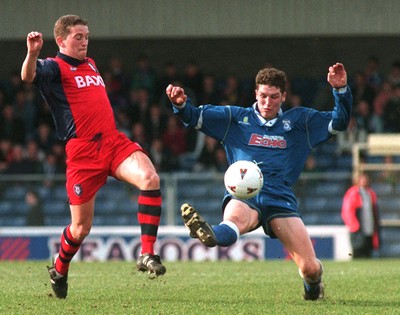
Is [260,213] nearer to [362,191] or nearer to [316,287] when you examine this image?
[316,287]

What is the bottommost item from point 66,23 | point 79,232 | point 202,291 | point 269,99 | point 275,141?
point 202,291

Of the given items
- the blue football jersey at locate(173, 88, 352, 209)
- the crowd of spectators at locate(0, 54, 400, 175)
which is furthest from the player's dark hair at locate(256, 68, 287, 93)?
A: the crowd of spectators at locate(0, 54, 400, 175)

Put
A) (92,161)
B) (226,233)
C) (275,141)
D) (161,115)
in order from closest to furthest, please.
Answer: (226,233)
(92,161)
(275,141)
(161,115)

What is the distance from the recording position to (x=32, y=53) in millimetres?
8359

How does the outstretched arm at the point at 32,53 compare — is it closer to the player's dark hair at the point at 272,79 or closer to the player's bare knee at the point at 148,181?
the player's bare knee at the point at 148,181

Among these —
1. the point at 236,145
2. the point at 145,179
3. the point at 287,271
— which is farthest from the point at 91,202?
the point at 287,271

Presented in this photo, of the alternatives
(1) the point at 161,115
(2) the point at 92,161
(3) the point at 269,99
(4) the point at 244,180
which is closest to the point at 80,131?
(2) the point at 92,161

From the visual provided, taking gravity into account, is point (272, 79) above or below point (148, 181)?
above

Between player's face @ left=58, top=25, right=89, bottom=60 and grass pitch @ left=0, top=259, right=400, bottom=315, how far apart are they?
6.75ft

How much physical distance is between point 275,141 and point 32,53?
6.91 feet

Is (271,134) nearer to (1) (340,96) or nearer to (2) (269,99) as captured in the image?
(2) (269,99)

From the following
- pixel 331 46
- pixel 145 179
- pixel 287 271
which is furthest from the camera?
pixel 331 46

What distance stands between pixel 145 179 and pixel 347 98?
1.75 m

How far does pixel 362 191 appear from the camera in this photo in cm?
1755
